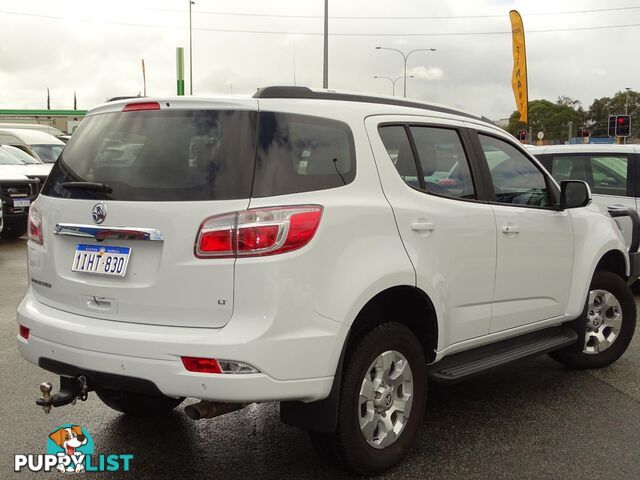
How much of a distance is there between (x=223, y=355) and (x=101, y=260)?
762 millimetres

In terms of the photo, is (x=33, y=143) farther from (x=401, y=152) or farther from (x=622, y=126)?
(x=622, y=126)

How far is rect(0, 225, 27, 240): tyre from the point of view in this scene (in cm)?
1277

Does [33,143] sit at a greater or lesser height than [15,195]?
greater

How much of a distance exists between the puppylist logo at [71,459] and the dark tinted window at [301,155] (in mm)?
1666

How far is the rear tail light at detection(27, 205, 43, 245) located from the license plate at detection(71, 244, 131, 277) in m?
0.37

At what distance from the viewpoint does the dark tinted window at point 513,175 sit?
13.9 ft

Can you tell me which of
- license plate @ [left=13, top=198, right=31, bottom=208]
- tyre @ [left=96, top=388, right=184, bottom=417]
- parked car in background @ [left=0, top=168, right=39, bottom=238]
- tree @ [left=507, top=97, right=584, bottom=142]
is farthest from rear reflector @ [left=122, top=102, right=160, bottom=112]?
tree @ [left=507, top=97, right=584, bottom=142]

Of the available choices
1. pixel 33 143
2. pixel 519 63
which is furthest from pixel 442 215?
pixel 519 63

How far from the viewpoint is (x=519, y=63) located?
23.7m

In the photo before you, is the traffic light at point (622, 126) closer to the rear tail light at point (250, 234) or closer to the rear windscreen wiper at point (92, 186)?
the rear tail light at point (250, 234)

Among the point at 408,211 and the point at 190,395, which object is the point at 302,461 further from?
the point at 408,211

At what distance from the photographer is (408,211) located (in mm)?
3385

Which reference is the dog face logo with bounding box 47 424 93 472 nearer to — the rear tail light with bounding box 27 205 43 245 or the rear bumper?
the rear bumper

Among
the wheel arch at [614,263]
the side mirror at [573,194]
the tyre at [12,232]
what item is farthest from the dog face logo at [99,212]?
the tyre at [12,232]
